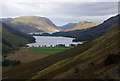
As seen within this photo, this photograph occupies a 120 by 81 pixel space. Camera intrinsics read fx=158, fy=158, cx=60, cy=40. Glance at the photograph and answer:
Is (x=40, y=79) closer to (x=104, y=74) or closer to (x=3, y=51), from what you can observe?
(x=104, y=74)


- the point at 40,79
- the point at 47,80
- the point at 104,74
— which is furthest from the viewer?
the point at 40,79

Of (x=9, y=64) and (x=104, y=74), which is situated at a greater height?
(x=9, y=64)

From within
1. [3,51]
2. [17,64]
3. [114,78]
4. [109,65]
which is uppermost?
[3,51]

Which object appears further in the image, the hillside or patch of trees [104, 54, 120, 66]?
patch of trees [104, 54, 120, 66]

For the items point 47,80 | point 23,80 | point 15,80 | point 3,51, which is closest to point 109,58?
point 47,80

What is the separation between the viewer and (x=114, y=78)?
115ft

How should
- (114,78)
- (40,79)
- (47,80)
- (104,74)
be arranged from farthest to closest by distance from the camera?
(40,79), (47,80), (104,74), (114,78)

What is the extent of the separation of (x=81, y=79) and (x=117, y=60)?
35.3 ft

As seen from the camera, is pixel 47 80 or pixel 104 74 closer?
pixel 104 74

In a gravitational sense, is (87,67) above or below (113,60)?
below

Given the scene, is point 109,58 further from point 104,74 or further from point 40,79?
point 40,79

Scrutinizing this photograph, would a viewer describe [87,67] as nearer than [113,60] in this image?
No

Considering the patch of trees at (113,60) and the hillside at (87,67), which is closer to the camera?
the hillside at (87,67)

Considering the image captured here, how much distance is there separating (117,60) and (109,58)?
2626 mm
